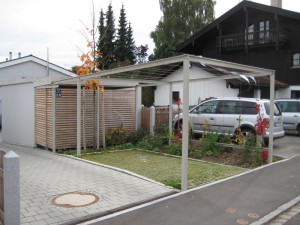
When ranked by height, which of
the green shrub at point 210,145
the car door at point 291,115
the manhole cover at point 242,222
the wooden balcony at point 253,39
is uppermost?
the wooden balcony at point 253,39

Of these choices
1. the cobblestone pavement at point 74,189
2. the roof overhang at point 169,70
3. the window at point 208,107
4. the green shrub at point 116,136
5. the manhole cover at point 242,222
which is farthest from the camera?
the window at point 208,107

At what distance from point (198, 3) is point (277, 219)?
3456cm

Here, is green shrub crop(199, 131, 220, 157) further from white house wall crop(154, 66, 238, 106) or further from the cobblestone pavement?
white house wall crop(154, 66, 238, 106)

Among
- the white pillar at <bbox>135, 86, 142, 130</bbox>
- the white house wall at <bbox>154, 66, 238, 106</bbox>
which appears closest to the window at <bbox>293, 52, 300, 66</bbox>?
the white house wall at <bbox>154, 66, 238, 106</bbox>

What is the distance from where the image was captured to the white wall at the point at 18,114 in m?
13.4

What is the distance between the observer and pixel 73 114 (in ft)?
39.5

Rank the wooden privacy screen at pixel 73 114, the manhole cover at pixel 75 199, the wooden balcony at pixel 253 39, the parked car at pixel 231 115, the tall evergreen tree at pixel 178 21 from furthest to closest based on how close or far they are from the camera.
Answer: the tall evergreen tree at pixel 178 21, the wooden balcony at pixel 253 39, the parked car at pixel 231 115, the wooden privacy screen at pixel 73 114, the manhole cover at pixel 75 199

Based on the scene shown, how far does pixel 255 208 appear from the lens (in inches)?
223

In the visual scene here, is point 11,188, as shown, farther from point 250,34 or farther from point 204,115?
point 250,34

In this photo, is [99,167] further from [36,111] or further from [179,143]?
[36,111]

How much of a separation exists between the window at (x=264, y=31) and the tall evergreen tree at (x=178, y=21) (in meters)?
11.6

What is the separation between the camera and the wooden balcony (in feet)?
79.1

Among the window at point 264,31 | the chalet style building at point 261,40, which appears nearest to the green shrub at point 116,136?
the chalet style building at point 261,40

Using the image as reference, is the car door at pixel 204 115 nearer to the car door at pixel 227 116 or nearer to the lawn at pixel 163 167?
the car door at pixel 227 116
